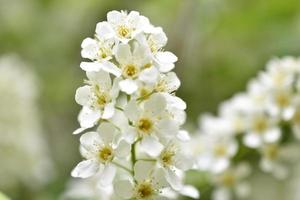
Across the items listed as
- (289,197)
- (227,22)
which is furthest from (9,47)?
(289,197)

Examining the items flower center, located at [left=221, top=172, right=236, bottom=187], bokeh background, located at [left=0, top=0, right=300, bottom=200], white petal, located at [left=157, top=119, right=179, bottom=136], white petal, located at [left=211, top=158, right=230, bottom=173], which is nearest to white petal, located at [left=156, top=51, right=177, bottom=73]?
white petal, located at [left=157, top=119, right=179, bottom=136]

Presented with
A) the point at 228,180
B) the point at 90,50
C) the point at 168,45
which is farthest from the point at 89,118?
the point at 168,45

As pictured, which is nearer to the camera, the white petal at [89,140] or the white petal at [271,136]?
the white petal at [89,140]

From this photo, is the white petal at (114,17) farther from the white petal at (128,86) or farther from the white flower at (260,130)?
the white flower at (260,130)

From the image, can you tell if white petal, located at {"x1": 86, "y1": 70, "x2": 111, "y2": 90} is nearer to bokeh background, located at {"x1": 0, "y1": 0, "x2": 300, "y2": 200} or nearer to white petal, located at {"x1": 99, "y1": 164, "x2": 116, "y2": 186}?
white petal, located at {"x1": 99, "y1": 164, "x2": 116, "y2": 186}

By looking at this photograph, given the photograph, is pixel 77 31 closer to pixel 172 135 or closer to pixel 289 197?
pixel 289 197

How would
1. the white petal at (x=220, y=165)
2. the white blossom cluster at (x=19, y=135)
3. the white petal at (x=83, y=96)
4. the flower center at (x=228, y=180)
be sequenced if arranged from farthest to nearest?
the white blossom cluster at (x=19, y=135) < the flower center at (x=228, y=180) < the white petal at (x=220, y=165) < the white petal at (x=83, y=96)

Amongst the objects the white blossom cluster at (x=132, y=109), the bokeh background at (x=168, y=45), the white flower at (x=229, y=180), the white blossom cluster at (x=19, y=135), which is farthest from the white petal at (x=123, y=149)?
the white blossom cluster at (x=19, y=135)

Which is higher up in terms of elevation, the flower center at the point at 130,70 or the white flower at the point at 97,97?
the flower center at the point at 130,70
